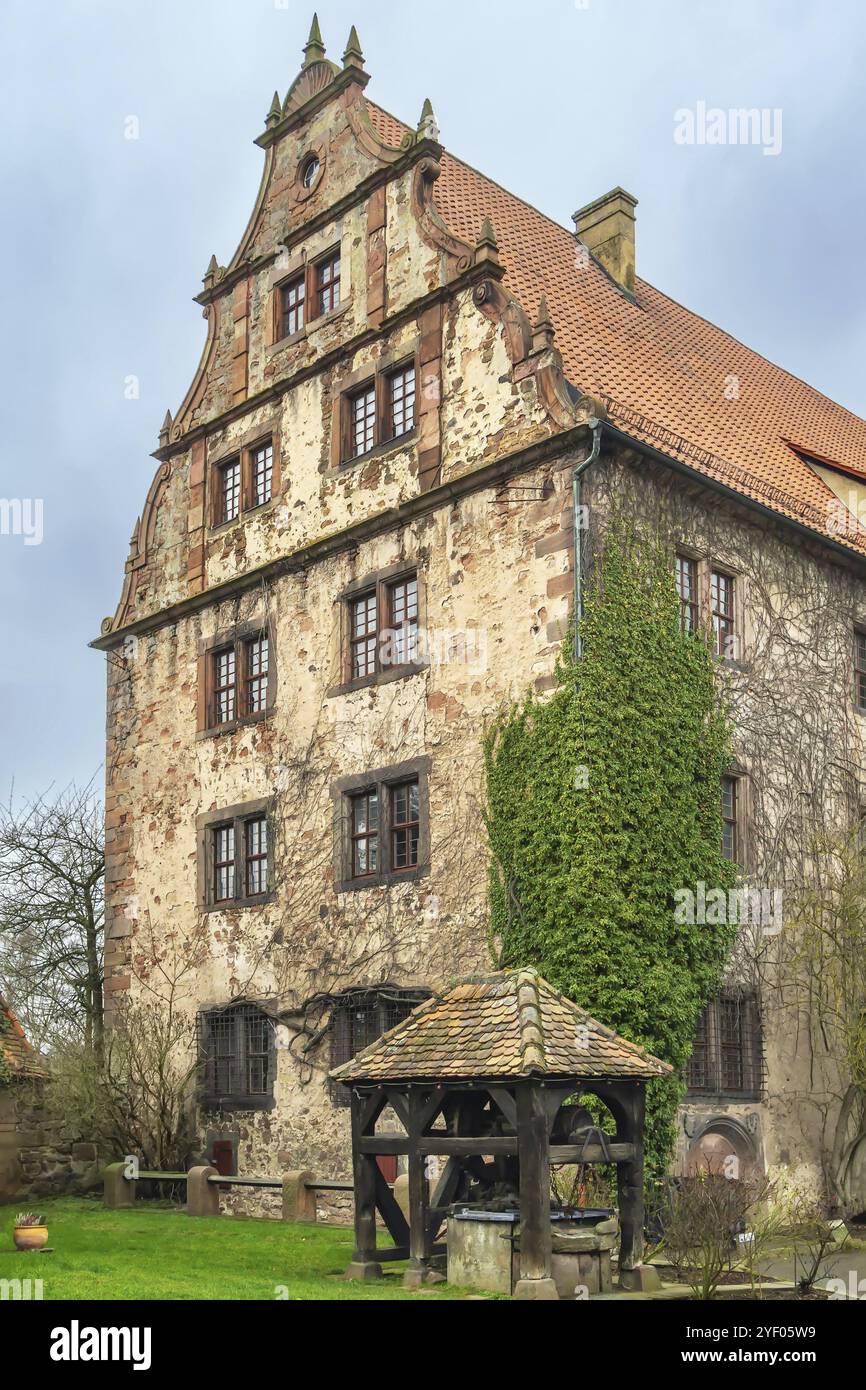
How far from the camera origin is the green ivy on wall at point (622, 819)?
17.2 m

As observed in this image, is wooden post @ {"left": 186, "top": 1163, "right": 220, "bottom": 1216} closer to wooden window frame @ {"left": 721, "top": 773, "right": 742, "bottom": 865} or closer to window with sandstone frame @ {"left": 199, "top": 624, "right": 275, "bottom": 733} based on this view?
window with sandstone frame @ {"left": 199, "top": 624, "right": 275, "bottom": 733}

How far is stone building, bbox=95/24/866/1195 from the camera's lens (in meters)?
19.3

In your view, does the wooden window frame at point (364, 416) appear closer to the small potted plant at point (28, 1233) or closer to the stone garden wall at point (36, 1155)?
the stone garden wall at point (36, 1155)

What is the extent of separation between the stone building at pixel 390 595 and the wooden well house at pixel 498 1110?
4.55 meters

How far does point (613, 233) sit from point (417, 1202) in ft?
61.9

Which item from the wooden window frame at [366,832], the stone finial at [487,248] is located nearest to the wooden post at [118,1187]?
the wooden window frame at [366,832]

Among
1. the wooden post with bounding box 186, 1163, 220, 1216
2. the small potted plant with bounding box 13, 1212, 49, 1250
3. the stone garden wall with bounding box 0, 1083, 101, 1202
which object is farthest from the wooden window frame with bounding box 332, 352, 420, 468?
the small potted plant with bounding box 13, 1212, 49, 1250

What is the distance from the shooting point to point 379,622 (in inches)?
830

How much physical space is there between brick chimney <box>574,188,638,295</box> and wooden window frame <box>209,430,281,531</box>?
7.11 metres

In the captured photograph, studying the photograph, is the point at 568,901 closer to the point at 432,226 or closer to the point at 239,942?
the point at 239,942

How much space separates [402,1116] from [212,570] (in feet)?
42.6

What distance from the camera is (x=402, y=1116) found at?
1366cm

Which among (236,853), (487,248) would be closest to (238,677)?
(236,853)

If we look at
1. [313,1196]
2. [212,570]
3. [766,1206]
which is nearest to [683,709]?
[766,1206]
